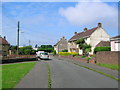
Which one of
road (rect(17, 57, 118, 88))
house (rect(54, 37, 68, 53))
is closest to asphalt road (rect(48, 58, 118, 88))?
road (rect(17, 57, 118, 88))

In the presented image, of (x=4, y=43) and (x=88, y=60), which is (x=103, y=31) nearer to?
(x=88, y=60)

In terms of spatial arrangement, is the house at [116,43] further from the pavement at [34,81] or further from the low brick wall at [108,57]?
the pavement at [34,81]

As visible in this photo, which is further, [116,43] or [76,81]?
[116,43]

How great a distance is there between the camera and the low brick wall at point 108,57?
55.2 feet

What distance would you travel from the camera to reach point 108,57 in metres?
18.5

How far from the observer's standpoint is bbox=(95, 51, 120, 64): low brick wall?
55.2 ft

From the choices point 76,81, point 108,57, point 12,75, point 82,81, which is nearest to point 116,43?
point 108,57

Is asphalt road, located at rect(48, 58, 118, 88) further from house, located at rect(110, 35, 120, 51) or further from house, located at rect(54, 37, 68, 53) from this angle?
house, located at rect(54, 37, 68, 53)

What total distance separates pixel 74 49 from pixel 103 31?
500 inches

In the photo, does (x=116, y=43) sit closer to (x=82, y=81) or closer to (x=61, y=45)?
(x=82, y=81)

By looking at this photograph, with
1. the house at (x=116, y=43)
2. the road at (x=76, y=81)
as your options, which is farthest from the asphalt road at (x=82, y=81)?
the house at (x=116, y=43)

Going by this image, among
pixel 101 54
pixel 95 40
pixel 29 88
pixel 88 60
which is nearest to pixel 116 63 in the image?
pixel 101 54

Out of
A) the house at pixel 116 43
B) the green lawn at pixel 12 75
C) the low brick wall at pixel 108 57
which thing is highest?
the house at pixel 116 43

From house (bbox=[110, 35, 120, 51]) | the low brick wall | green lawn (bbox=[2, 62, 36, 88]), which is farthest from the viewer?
house (bbox=[110, 35, 120, 51])
